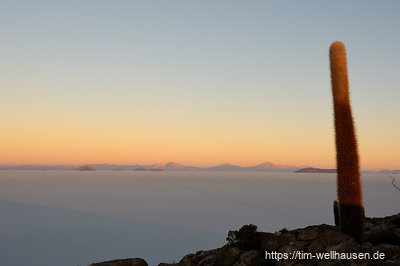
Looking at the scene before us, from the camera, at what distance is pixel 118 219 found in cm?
5300

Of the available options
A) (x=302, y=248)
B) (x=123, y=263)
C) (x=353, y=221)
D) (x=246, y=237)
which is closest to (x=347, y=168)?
(x=353, y=221)

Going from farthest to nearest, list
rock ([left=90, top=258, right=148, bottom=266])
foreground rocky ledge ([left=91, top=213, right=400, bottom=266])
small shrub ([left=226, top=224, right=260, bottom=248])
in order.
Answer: rock ([left=90, top=258, right=148, bottom=266]) → small shrub ([left=226, top=224, right=260, bottom=248]) → foreground rocky ledge ([left=91, top=213, right=400, bottom=266])

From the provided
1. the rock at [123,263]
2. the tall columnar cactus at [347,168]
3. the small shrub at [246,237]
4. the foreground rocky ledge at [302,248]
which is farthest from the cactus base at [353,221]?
the rock at [123,263]

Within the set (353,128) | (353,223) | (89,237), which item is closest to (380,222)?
(353,223)

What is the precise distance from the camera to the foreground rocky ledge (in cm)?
1423

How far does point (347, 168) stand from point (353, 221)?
2315 mm

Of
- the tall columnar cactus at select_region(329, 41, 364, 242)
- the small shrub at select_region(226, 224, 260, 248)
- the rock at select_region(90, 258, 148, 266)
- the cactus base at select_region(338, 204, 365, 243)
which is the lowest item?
the rock at select_region(90, 258, 148, 266)

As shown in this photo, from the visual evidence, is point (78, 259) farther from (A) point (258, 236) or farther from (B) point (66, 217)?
(B) point (66, 217)

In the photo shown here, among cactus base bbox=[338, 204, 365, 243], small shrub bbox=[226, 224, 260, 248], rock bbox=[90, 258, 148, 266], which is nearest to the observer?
cactus base bbox=[338, 204, 365, 243]

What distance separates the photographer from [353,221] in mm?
16422

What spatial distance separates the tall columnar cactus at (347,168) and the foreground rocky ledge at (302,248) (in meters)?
0.71

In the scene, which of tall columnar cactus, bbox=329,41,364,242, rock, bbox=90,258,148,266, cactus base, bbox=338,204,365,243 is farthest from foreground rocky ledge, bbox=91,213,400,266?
tall columnar cactus, bbox=329,41,364,242

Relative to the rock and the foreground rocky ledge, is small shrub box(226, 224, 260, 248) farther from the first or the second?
the rock

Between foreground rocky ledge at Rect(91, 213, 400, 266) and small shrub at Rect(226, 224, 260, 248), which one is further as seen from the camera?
small shrub at Rect(226, 224, 260, 248)
